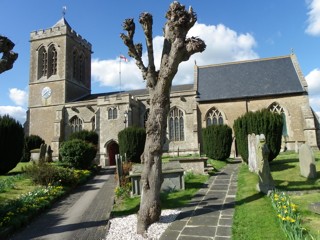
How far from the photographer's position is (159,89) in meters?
6.99

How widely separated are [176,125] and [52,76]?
18333 millimetres

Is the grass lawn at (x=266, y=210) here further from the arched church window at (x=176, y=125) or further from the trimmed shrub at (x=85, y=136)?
the arched church window at (x=176, y=125)

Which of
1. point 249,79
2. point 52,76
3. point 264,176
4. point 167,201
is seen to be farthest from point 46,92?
point 264,176

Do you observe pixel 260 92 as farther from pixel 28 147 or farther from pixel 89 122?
pixel 28 147

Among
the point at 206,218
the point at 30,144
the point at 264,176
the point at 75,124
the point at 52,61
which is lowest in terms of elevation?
the point at 206,218

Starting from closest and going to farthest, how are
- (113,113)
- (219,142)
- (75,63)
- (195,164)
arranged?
(195,164)
(219,142)
(113,113)
(75,63)

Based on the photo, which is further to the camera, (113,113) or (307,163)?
(113,113)

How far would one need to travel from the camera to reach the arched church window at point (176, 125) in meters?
29.7

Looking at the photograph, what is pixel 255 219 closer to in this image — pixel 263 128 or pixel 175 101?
pixel 263 128

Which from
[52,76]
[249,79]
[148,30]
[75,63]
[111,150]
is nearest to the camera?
[148,30]

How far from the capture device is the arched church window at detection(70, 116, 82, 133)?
32.4 meters

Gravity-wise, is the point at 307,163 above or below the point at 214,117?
below

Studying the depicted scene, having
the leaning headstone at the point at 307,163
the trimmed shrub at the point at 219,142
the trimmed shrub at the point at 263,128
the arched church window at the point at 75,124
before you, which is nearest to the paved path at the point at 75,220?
the leaning headstone at the point at 307,163

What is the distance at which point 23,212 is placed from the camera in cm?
865
